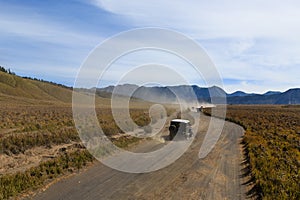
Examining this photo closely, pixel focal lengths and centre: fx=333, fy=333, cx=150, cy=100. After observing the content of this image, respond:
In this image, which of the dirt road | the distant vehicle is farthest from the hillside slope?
the dirt road

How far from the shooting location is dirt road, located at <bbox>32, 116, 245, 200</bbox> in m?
12.0

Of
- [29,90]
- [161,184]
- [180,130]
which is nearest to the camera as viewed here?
[161,184]

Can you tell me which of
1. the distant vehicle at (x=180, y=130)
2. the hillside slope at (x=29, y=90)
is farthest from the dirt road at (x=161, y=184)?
the hillside slope at (x=29, y=90)

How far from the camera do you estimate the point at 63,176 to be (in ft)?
47.7

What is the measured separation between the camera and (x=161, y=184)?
13461 millimetres

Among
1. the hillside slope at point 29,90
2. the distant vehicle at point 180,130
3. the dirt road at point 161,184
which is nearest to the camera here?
the dirt road at point 161,184

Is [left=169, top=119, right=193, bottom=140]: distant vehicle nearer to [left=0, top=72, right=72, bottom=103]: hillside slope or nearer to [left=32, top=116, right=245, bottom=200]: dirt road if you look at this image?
[left=32, top=116, right=245, bottom=200]: dirt road

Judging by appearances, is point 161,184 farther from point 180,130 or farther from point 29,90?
point 29,90

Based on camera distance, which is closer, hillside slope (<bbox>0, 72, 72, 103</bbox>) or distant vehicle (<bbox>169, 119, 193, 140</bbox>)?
distant vehicle (<bbox>169, 119, 193, 140</bbox>)

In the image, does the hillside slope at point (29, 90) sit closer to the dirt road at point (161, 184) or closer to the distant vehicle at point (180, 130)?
the distant vehicle at point (180, 130)

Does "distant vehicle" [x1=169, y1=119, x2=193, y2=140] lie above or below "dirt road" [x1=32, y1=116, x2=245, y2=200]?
above

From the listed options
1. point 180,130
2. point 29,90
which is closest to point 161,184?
point 180,130

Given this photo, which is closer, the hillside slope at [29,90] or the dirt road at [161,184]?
the dirt road at [161,184]

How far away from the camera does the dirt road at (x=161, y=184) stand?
1202 centimetres
